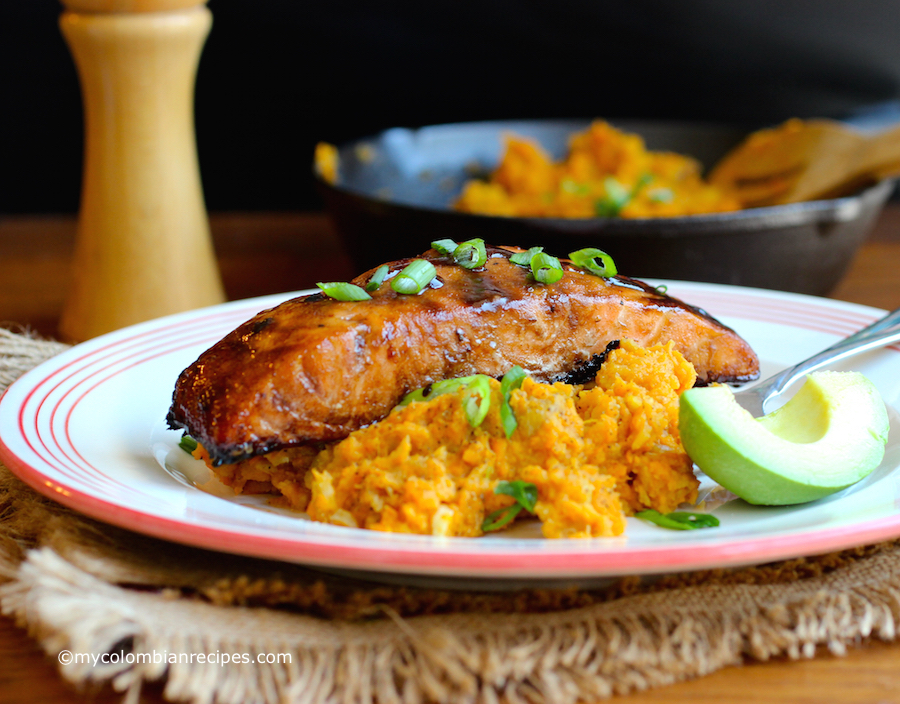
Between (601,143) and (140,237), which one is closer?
(140,237)

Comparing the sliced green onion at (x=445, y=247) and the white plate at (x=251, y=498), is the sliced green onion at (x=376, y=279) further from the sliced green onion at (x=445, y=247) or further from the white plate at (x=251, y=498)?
the white plate at (x=251, y=498)

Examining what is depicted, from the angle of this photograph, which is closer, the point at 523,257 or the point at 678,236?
the point at 523,257

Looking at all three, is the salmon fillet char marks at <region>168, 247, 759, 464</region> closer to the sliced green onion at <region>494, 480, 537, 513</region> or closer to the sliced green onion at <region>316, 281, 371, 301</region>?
the sliced green onion at <region>316, 281, 371, 301</region>

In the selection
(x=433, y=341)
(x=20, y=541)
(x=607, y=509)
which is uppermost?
(x=433, y=341)

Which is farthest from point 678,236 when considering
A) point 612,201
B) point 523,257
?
point 523,257

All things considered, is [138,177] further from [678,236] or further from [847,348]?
[847,348]

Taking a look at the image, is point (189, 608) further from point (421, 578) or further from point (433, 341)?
point (433, 341)

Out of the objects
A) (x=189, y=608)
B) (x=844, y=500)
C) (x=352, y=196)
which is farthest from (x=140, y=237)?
(x=844, y=500)
